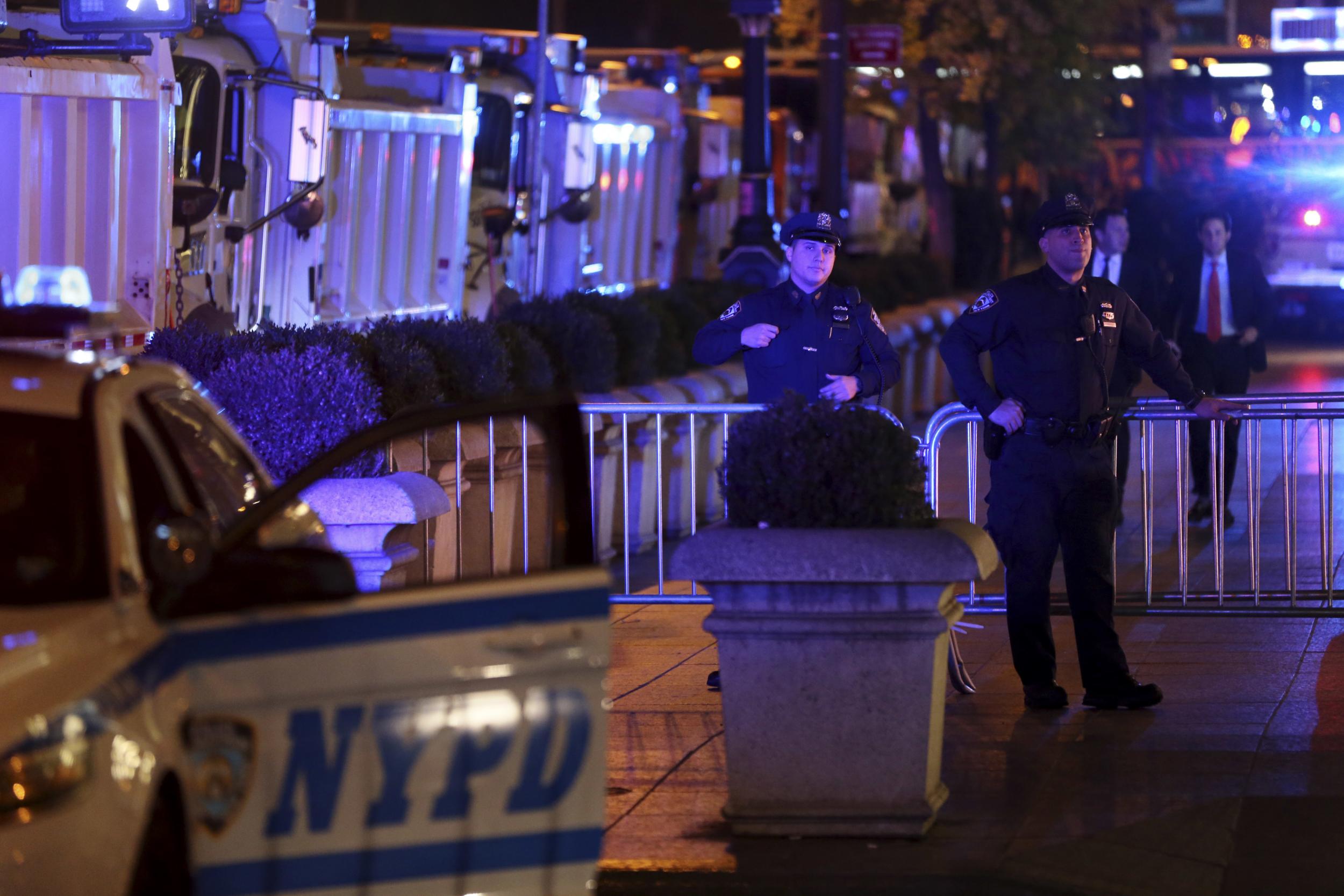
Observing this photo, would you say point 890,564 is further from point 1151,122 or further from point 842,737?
point 1151,122

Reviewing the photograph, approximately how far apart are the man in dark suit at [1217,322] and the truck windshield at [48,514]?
9.71m

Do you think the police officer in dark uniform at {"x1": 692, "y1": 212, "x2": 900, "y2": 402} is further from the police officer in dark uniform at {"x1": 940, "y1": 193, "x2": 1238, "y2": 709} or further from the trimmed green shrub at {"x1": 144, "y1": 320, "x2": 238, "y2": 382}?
the trimmed green shrub at {"x1": 144, "y1": 320, "x2": 238, "y2": 382}

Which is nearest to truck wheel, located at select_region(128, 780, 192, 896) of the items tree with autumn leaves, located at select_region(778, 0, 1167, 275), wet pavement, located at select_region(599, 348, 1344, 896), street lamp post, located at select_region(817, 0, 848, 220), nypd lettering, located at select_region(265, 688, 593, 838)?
nypd lettering, located at select_region(265, 688, 593, 838)

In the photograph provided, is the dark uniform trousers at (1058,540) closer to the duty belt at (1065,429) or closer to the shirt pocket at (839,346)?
the duty belt at (1065,429)

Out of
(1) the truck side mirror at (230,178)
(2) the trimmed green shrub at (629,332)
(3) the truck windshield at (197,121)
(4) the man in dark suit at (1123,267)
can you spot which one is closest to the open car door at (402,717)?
(2) the trimmed green shrub at (629,332)

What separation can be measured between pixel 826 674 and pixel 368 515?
2.21 m

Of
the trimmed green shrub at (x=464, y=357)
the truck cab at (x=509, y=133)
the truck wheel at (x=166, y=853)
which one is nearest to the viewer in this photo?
the truck wheel at (x=166, y=853)

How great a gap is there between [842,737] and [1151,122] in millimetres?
32340

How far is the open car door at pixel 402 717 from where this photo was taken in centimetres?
439

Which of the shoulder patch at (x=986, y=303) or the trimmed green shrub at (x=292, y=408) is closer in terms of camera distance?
the shoulder patch at (x=986, y=303)

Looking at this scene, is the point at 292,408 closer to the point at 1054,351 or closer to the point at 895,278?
the point at 1054,351

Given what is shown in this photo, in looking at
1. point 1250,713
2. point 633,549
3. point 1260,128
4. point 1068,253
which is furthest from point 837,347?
point 1260,128

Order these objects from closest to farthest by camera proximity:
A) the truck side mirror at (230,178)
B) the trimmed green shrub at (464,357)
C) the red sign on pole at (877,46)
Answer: the trimmed green shrub at (464,357) < the truck side mirror at (230,178) < the red sign on pole at (877,46)

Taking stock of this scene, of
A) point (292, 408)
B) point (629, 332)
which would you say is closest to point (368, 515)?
point (292, 408)
